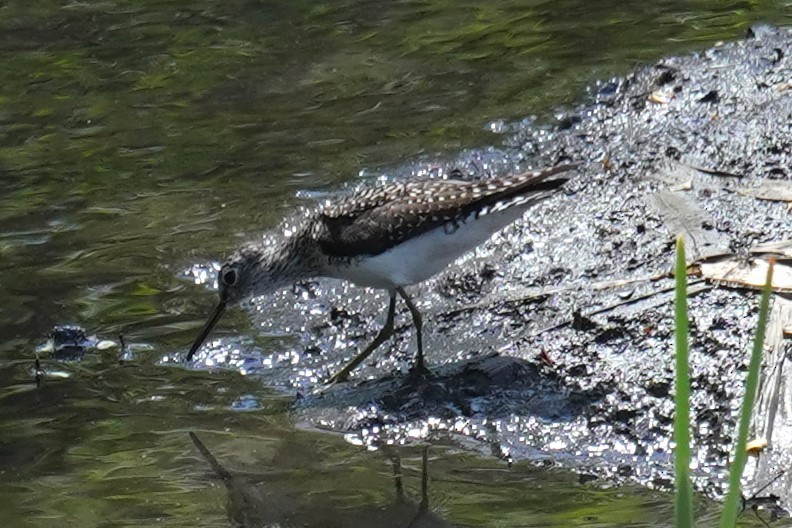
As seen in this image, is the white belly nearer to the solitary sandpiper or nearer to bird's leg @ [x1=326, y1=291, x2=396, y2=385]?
the solitary sandpiper

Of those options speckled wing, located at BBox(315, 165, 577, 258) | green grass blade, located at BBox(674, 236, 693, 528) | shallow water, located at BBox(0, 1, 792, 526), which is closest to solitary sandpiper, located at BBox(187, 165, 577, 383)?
speckled wing, located at BBox(315, 165, 577, 258)

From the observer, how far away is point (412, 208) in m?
6.80

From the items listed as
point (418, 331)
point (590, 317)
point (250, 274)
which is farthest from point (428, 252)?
point (250, 274)

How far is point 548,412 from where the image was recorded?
6.28m

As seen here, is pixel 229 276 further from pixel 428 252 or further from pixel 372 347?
pixel 428 252

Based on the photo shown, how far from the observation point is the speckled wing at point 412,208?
656cm

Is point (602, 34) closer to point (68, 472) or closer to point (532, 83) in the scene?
point (532, 83)

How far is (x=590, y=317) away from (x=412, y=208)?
104cm

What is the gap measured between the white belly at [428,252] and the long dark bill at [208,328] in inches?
36.8

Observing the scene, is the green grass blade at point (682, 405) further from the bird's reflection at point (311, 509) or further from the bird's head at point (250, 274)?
the bird's head at point (250, 274)

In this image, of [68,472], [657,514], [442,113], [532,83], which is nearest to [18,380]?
[68,472]

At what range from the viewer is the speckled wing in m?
6.56

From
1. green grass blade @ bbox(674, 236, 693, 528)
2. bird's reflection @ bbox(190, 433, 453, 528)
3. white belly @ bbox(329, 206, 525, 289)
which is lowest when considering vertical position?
bird's reflection @ bbox(190, 433, 453, 528)

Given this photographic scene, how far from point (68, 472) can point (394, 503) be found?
1.58m
